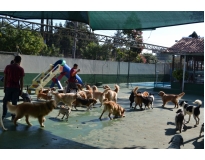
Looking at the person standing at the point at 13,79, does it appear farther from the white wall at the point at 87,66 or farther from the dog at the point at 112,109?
the white wall at the point at 87,66

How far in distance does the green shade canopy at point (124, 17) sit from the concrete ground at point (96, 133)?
3.38m

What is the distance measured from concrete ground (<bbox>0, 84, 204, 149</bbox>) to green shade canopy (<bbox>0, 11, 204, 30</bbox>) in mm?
3381

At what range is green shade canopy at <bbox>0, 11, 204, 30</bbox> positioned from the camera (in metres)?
7.96

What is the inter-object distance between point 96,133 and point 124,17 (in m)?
4.45

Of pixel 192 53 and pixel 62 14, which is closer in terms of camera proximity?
pixel 62 14

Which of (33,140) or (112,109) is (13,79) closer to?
(33,140)

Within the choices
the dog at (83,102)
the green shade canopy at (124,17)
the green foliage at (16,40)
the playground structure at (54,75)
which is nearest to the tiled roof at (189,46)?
the playground structure at (54,75)

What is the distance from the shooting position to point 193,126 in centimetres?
765

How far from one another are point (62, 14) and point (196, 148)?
21.7ft

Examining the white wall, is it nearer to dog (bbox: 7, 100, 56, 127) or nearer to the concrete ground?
the concrete ground

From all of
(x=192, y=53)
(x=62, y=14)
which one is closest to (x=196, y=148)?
(x=62, y=14)

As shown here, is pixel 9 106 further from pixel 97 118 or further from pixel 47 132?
pixel 97 118

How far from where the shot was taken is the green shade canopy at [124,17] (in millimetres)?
7961

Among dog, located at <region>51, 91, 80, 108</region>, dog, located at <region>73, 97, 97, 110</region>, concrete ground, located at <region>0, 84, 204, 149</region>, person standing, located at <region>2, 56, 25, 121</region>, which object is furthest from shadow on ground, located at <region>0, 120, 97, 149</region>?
dog, located at <region>73, 97, 97, 110</region>
